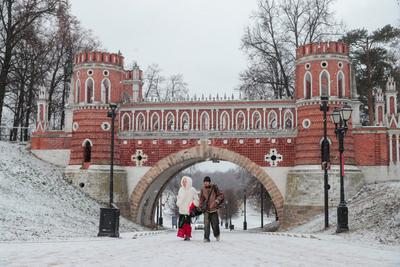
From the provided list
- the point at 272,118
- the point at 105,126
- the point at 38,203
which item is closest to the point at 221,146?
the point at 272,118

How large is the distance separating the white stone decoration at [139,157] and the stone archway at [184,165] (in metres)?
0.64

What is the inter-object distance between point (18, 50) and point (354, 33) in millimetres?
22218

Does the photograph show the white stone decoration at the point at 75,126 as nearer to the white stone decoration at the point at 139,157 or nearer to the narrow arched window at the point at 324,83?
the white stone decoration at the point at 139,157

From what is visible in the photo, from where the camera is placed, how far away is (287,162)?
1062 inches

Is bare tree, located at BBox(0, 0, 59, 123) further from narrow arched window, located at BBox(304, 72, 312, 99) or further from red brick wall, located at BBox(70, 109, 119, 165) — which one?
narrow arched window, located at BBox(304, 72, 312, 99)

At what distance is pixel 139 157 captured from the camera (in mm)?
28688

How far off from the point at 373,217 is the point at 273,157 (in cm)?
913

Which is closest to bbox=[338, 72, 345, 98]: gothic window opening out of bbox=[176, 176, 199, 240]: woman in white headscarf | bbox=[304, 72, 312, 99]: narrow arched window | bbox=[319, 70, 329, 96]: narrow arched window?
bbox=[319, 70, 329, 96]: narrow arched window

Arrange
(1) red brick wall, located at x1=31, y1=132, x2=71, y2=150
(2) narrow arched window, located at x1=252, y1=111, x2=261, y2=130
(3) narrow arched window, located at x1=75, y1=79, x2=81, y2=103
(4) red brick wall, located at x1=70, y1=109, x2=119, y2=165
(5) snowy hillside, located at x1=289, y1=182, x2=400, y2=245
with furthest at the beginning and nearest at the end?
(1) red brick wall, located at x1=31, y1=132, x2=71, y2=150 < (3) narrow arched window, located at x1=75, y1=79, x2=81, y2=103 < (4) red brick wall, located at x1=70, y1=109, x2=119, y2=165 < (2) narrow arched window, located at x1=252, y1=111, x2=261, y2=130 < (5) snowy hillside, located at x1=289, y1=182, x2=400, y2=245

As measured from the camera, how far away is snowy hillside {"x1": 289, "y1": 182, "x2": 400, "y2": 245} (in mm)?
15250

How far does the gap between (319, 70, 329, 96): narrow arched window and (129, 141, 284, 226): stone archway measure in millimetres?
4644

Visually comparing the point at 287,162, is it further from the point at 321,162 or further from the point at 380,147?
the point at 380,147

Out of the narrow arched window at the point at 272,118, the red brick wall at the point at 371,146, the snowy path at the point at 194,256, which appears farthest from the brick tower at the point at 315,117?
the snowy path at the point at 194,256

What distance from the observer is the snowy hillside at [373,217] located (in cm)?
1525
